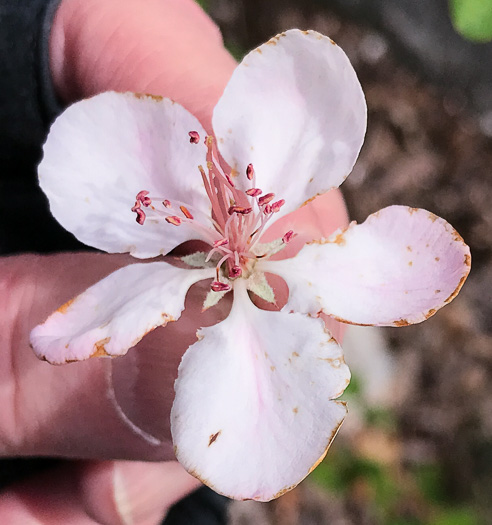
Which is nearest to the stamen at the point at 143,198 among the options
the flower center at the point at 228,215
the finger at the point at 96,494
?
the flower center at the point at 228,215

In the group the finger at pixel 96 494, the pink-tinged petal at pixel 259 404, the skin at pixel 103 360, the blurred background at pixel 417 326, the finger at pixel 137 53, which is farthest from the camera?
the blurred background at pixel 417 326

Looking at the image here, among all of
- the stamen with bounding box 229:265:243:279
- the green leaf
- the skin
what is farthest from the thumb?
the green leaf

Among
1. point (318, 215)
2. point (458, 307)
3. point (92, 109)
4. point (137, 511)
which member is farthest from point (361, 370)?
point (92, 109)

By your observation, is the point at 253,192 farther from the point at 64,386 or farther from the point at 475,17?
the point at 475,17

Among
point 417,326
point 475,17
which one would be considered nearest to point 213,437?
point 475,17

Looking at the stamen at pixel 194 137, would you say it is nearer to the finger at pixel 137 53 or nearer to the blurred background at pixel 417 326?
the finger at pixel 137 53

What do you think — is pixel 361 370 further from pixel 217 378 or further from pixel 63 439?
pixel 217 378

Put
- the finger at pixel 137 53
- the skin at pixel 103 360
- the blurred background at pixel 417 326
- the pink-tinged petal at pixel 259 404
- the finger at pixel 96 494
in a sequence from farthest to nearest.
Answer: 1. the blurred background at pixel 417 326
2. the finger at pixel 96 494
3. the finger at pixel 137 53
4. the skin at pixel 103 360
5. the pink-tinged petal at pixel 259 404
